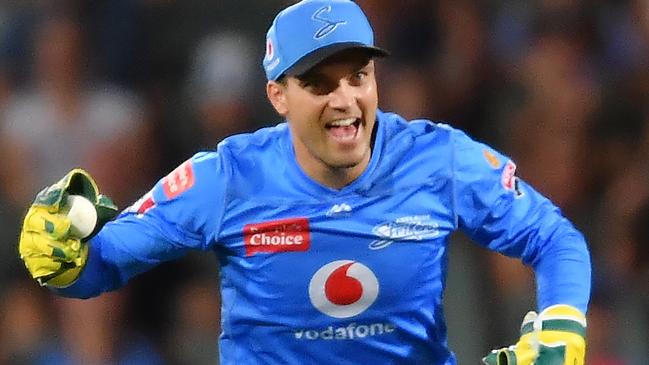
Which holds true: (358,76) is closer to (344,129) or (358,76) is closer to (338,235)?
(344,129)

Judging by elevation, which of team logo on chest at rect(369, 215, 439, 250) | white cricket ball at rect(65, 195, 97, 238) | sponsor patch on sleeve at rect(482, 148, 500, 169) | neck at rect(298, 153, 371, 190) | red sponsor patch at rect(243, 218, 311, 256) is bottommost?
white cricket ball at rect(65, 195, 97, 238)

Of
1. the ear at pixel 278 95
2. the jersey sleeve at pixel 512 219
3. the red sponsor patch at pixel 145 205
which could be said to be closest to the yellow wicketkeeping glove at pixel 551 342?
the jersey sleeve at pixel 512 219

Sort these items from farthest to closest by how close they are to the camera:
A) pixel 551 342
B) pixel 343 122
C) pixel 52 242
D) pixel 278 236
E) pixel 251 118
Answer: pixel 251 118, pixel 278 236, pixel 343 122, pixel 52 242, pixel 551 342

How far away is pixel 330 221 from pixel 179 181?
0.40 m

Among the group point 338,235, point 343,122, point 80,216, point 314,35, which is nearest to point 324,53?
point 314,35

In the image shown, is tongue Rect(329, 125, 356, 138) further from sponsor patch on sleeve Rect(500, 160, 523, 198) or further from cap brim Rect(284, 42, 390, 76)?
sponsor patch on sleeve Rect(500, 160, 523, 198)

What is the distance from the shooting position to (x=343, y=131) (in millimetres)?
3385

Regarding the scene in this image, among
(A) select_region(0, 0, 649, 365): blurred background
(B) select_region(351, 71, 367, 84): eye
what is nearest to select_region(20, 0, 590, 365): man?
(B) select_region(351, 71, 367, 84): eye

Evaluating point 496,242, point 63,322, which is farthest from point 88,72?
point 496,242

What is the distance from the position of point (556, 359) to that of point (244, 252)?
33.8 inches

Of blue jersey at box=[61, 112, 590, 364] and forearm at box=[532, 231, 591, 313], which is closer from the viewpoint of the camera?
forearm at box=[532, 231, 591, 313]

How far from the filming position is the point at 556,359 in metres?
3.10

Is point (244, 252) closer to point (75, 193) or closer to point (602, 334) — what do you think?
point (75, 193)

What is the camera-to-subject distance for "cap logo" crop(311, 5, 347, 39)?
11.1ft
